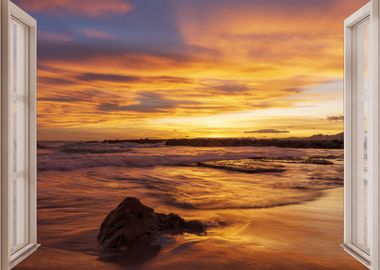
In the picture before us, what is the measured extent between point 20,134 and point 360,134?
6.41ft

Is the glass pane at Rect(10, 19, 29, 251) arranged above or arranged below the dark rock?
above

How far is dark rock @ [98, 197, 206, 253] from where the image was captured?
2447 mm

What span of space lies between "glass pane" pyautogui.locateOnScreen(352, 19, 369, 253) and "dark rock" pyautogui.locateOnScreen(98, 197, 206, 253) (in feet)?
4.31

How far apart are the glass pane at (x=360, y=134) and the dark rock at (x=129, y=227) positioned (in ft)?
4.31

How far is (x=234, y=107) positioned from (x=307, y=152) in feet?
6.14

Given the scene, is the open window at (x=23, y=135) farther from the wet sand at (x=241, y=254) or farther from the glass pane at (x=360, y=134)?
the glass pane at (x=360, y=134)

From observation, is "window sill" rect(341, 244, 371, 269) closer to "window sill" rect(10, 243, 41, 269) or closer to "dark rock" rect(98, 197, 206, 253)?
"dark rock" rect(98, 197, 206, 253)

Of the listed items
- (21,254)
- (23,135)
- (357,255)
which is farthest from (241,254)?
(23,135)

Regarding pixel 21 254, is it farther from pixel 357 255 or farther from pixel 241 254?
pixel 357 255

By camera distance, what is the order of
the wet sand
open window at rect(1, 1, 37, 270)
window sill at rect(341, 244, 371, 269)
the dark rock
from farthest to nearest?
the dark rock → the wet sand → open window at rect(1, 1, 37, 270) → window sill at rect(341, 244, 371, 269)

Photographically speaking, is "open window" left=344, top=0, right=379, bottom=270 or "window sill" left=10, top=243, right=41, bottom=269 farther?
"open window" left=344, top=0, right=379, bottom=270

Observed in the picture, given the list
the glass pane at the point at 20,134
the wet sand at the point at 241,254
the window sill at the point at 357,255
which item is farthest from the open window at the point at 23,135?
the window sill at the point at 357,255

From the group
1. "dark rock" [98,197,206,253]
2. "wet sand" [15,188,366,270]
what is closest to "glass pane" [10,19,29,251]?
"wet sand" [15,188,366,270]

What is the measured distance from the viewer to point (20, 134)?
2.02m
